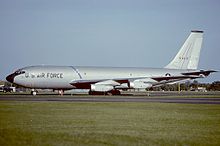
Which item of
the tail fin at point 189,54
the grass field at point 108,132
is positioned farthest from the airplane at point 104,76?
the grass field at point 108,132

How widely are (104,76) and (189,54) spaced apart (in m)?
17.6

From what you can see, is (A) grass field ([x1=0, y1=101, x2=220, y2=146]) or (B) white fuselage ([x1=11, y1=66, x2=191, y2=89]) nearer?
(A) grass field ([x1=0, y1=101, x2=220, y2=146])

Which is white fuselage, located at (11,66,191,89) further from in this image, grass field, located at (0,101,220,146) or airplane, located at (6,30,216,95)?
grass field, located at (0,101,220,146)

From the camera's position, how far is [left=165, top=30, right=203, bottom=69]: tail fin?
7169 cm

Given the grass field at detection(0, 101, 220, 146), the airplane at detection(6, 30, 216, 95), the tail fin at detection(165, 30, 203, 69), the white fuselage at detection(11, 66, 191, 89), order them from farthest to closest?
1. the tail fin at detection(165, 30, 203, 69)
2. the airplane at detection(6, 30, 216, 95)
3. the white fuselage at detection(11, 66, 191, 89)
4. the grass field at detection(0, 101, 220, 146)

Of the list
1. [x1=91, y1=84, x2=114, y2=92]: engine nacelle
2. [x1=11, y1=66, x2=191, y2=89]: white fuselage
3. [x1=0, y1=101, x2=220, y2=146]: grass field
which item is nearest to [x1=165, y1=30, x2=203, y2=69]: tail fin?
[x1=11, y1=66, x2=191, y2=89]: white fuselage

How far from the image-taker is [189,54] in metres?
72.3

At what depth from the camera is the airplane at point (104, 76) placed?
203 feet

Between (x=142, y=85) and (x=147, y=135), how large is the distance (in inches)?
2042

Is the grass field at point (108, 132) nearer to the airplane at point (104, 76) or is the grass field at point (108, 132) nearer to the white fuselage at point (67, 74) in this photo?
the white fuselage at point (67, 74)

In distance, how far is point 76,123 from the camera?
57.3 feet

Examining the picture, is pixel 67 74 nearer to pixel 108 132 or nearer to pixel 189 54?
pixel 189 54

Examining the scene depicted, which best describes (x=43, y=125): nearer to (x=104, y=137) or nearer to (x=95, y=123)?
(x=95, y=123)

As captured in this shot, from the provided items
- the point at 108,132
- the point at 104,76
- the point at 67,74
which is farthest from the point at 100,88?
the point at 108,132
